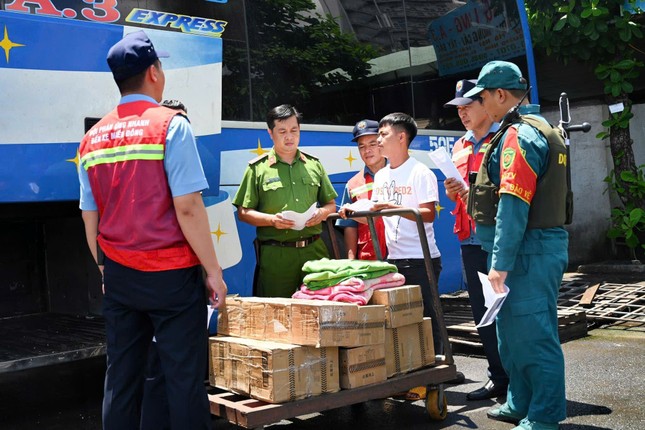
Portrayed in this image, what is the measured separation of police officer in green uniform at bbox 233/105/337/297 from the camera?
4559mm

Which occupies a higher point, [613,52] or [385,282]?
[613,52]

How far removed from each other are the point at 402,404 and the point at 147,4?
302cm

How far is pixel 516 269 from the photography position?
145 inches

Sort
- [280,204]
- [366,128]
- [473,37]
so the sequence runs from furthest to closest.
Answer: [473,37]
[366,128]
[280,204]

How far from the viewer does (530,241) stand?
3.66 metres

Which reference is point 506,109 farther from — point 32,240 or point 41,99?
point 32,240

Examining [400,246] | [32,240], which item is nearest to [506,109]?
[400,246]

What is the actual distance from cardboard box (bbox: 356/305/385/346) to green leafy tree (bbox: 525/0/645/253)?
6.98 meters

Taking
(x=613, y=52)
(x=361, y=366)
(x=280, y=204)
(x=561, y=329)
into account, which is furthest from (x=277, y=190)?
(x=613, y=52)

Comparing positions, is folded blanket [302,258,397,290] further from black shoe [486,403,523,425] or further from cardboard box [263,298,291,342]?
black shoe [486,403,523,425]

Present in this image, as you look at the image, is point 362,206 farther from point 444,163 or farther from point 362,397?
point 362,397

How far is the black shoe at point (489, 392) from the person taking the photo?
4.69 meters

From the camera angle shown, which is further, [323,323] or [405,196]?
[405,196]

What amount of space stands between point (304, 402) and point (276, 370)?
0.23 m
